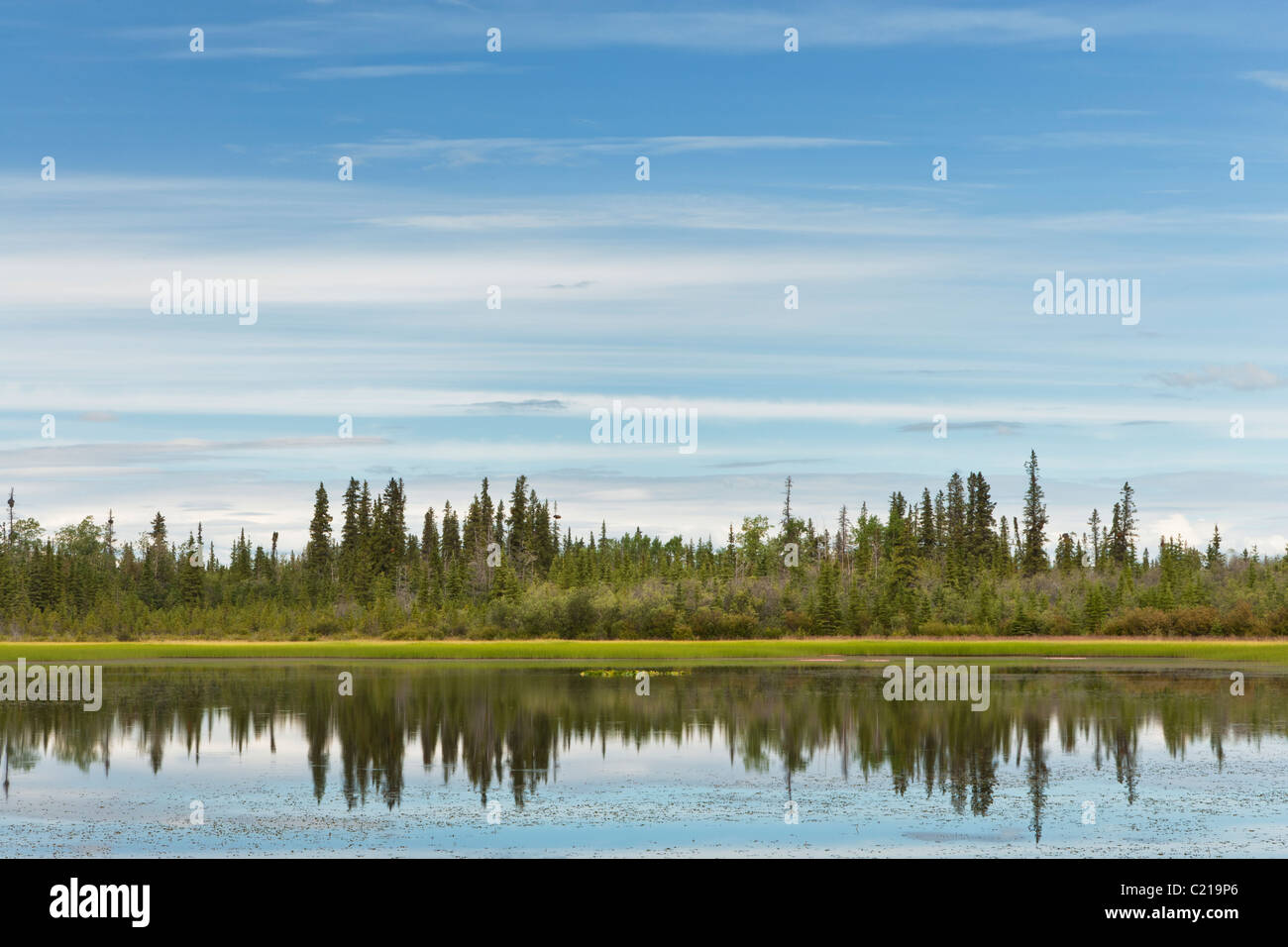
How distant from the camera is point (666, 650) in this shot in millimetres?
95938

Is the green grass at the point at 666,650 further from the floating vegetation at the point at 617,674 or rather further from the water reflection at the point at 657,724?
the water reflection at the point at 657,724

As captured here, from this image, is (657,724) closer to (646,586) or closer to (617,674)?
(617,674)

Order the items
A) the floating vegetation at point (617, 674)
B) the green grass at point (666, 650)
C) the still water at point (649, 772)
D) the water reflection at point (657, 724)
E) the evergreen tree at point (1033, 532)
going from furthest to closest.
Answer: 1. the evergreen tree at point (1033, 532)
2. the green grass at point (666, 650)
3. the floating vegetation at point (617, 674)
4. the water reflection at point (657, 724)
5. the still water at point (649, 772)

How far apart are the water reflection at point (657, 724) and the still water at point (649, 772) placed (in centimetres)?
20

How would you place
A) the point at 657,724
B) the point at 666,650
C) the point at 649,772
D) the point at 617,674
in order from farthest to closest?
the point at 666,650 < the point at 617,674 < the point at 657,724 < the point at 649,772

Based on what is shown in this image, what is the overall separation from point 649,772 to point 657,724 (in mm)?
11256

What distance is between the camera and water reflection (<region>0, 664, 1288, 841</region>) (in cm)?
3788

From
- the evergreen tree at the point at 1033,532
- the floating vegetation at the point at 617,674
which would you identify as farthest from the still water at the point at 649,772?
the evergreen tree at the point at 1033,532

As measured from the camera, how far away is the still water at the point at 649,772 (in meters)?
27.8

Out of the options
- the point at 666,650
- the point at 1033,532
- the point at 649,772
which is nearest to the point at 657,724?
the point at 649,772
